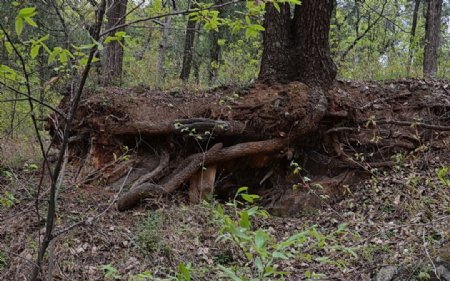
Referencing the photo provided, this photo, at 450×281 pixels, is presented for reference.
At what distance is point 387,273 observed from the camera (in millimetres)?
3500

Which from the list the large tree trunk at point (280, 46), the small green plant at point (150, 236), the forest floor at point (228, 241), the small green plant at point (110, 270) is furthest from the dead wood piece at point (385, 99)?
the small green plant at point (110, 270)

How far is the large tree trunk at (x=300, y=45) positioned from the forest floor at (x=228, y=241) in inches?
71.1

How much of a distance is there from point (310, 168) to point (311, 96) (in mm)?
Answer: 1126

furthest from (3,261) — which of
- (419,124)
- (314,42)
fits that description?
(419,124)

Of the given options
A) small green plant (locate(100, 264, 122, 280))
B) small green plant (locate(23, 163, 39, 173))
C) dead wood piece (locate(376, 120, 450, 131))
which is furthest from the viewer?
dead wood piece (locate(376, 120, 450, 131))

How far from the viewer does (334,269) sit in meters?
3.99

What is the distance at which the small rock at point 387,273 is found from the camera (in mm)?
3449

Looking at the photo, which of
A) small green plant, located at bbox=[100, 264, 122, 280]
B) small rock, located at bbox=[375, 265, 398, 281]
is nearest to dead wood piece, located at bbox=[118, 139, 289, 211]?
small green plant, located at bbox=[100, 264, 122, 280]

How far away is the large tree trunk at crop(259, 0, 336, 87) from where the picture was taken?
6.27m

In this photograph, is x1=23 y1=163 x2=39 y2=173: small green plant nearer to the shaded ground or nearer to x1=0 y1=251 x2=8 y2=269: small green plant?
the shaded ground

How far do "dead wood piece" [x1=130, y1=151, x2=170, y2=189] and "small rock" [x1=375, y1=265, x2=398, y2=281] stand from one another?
3.28 metres

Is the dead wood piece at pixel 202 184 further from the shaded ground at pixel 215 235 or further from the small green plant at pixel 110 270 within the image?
the small green plant at pixel 110 270

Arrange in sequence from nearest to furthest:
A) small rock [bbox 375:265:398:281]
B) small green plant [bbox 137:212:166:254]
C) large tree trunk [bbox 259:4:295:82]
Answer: small rock [bbox 375:265:398:281] → small green plant [bbox 137:212:166:254] → large tree trunk [bbox 259:4:295:82]

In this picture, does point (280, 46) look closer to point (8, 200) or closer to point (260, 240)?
point (8, 200)
